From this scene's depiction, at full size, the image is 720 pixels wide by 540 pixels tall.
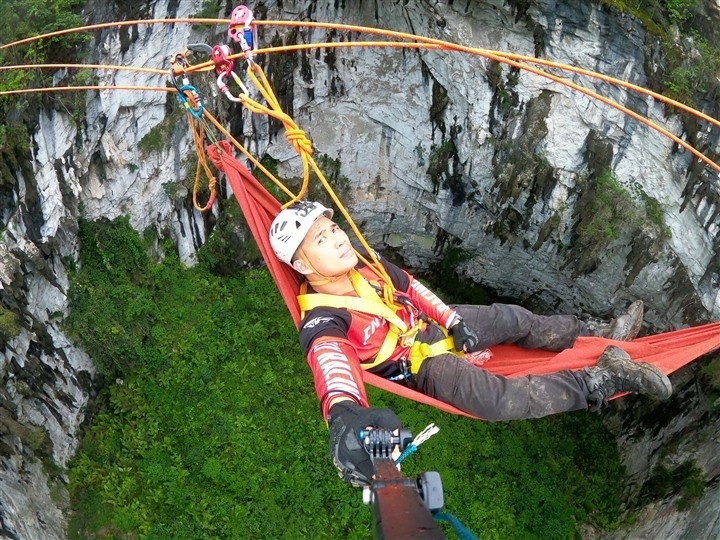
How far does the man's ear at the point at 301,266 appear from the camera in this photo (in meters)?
2.98

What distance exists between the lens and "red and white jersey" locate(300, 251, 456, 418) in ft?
7.43

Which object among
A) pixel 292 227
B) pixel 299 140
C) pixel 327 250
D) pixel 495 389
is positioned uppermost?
pixel 299 140

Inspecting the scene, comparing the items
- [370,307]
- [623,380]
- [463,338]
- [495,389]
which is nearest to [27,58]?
[370,307]

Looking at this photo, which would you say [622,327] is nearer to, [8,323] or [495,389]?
[495,389]

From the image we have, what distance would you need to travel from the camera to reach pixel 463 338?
314 cm

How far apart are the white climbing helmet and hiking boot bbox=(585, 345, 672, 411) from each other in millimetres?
1829

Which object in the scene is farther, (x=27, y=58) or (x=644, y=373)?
(x=27, y=58)

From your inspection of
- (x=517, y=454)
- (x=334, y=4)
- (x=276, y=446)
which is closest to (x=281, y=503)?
(x=276, y=446)

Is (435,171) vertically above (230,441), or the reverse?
(435,171)

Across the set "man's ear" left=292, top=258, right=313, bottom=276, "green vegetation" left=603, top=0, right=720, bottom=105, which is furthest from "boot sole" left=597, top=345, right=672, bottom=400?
"green vegetation" left=603, top=0, right=720, bottom=105

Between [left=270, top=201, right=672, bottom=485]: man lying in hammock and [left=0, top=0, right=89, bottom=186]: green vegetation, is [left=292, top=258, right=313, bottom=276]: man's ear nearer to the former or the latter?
[left=270, top=201, right=672, bottom=485]: man lying in hammock

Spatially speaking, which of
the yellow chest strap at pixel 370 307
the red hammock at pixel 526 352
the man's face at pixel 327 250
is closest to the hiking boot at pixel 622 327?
the red hammock at pixel 526 352

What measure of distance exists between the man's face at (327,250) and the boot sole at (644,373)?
162 cm

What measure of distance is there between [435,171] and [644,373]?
3076 mm
